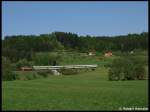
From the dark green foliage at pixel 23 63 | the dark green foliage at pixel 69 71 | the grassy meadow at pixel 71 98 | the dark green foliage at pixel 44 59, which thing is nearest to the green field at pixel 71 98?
the grassy meadow at pixel 71 98

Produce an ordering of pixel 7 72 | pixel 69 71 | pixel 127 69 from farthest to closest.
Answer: pixel 69 71, pixel 7 72, pixel 127 69

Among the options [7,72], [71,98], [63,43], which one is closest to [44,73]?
[7,72]

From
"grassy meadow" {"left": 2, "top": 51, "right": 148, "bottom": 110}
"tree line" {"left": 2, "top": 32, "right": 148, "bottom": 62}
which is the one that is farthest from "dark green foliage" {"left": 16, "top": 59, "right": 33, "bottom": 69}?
"grassy meadow" {"left": 2, "top": 51, "right": 148, "bottom": 110}

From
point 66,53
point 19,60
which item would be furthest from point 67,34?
point 19,60

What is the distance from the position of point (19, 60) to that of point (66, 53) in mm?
38288

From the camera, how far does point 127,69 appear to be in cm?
6519

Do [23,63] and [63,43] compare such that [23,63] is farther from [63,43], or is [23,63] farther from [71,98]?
[71,98]

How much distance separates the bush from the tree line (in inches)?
721

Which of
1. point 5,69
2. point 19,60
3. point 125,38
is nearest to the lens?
point 5,69

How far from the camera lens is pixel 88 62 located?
115312 millimetres

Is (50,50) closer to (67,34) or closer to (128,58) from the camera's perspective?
(67,34)

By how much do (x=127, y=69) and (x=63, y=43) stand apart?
234 feet

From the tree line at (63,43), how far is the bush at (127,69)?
18.3 m

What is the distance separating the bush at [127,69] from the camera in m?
64.9
